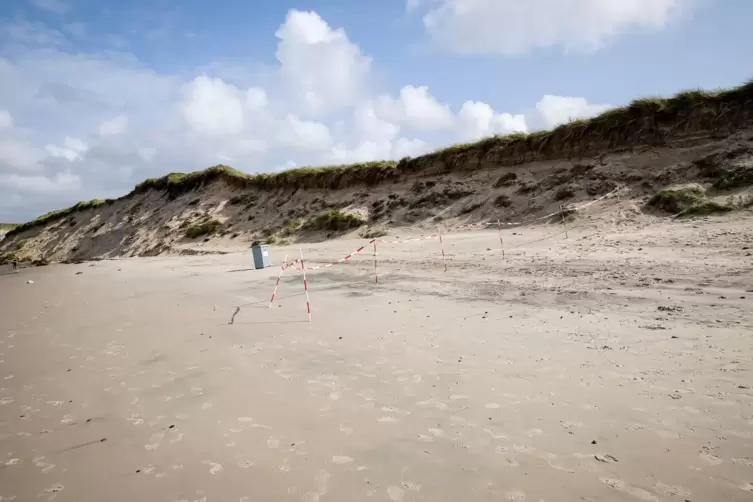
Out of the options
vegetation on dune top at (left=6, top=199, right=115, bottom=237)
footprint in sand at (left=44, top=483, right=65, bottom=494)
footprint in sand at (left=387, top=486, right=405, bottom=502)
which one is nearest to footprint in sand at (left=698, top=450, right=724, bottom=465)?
footprint in sand at (left=387, top=486, right=405, bottom=502)

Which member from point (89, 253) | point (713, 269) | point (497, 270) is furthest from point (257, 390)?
point (89, 253)

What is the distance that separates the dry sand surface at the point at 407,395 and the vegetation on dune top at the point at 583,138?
1042 centimetres

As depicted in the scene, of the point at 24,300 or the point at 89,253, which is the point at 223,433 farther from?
the point at 89,253

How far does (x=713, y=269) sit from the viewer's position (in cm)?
745

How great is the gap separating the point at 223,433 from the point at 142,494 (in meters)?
0.78

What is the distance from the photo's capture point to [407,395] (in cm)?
403

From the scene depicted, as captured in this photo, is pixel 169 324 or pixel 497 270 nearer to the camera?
pixel 169 324

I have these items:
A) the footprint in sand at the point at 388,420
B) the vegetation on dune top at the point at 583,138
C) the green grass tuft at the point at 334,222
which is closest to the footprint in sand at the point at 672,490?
the footprint in sand at the point at 388,420

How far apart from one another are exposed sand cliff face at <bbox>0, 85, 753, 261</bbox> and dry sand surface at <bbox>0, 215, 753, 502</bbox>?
26.8 ft

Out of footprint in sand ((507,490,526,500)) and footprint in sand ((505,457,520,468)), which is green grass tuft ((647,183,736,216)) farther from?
footprint in sand ((507,490,526,500))

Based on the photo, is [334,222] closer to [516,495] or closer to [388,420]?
[388,420]

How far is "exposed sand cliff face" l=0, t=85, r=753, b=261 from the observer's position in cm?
1476

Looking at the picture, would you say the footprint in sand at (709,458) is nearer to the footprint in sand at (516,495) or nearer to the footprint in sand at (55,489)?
the footprint in sand at (516,495)

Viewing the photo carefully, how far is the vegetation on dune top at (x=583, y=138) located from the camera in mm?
15367
